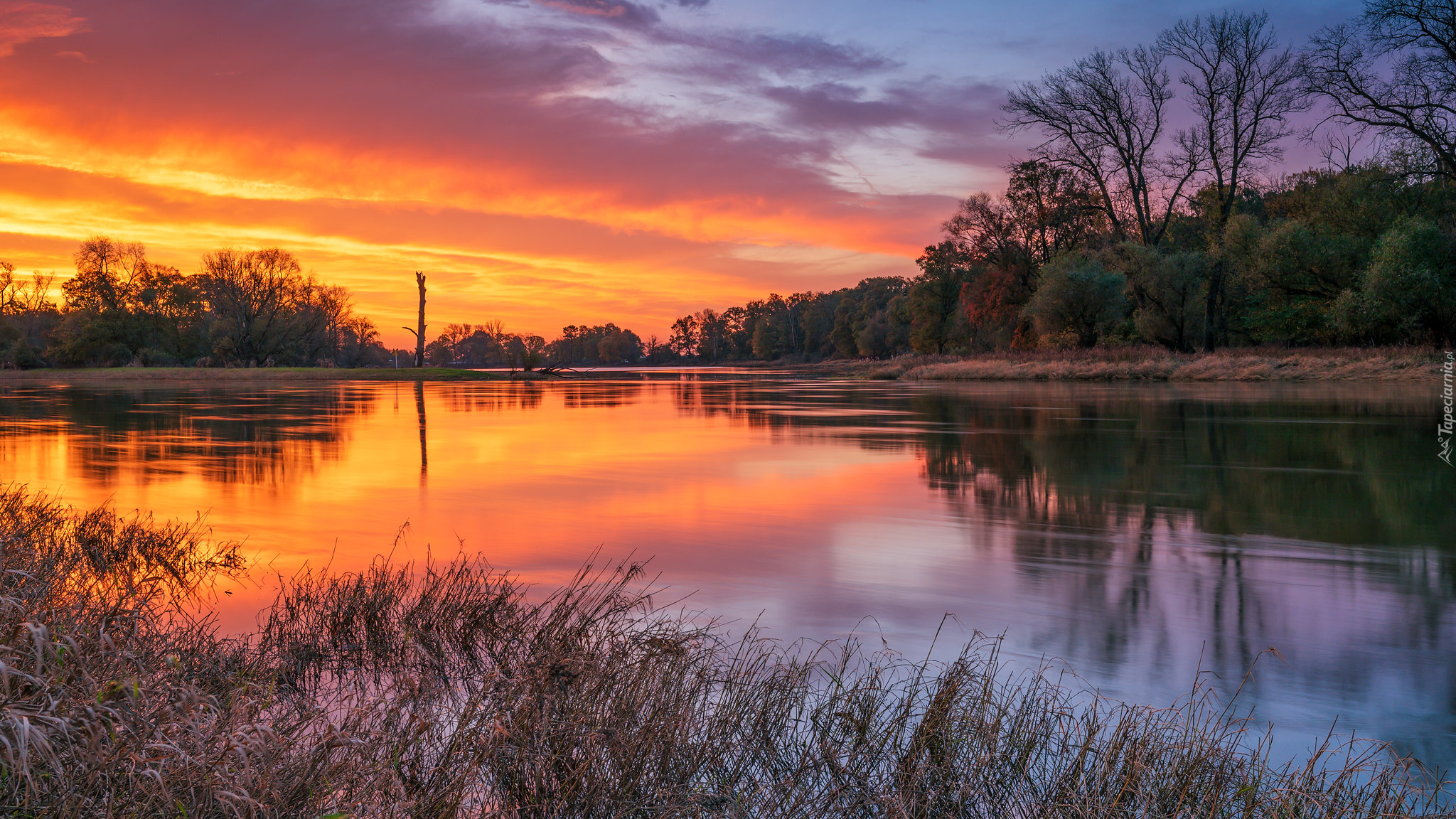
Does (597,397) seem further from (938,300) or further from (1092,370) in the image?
(938,300)

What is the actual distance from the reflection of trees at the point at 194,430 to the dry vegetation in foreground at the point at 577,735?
34.0 ft

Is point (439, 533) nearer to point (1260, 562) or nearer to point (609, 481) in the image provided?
point (609, 481)

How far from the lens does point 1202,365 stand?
1859 inches

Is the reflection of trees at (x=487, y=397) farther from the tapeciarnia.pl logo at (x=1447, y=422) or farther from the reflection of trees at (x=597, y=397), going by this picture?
the tapeciarnia.pl logo at (x=1447, y=422)

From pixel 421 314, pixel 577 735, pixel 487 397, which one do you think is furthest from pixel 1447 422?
pixel 421 314

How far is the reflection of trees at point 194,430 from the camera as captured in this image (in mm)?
16078

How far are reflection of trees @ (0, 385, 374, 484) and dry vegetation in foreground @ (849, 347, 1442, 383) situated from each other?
127ft

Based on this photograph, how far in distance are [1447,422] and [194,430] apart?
32.4m

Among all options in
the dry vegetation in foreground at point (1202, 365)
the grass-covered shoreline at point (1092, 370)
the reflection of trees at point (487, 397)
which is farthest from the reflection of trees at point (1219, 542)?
the grass-covered shoreline at point (1092, 370)

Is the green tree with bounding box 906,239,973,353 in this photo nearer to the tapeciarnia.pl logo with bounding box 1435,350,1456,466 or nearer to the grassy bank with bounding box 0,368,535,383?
the grassy bank with bounding box 0,368,535,383

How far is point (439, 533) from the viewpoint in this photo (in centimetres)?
1021

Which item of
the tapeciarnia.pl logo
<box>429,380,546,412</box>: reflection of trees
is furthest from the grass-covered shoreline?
<box>429,380,546,412</box>: reflection of trees

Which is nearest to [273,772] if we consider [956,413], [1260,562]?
[1260,562]

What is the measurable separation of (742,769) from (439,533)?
23.2ft
